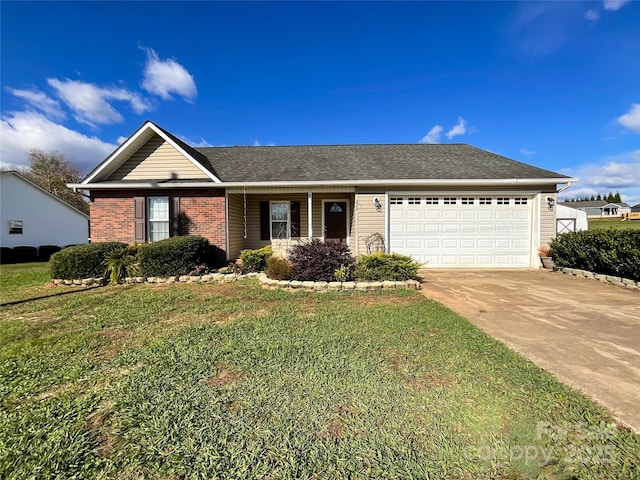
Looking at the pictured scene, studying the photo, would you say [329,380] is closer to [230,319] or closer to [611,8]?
[230,319]

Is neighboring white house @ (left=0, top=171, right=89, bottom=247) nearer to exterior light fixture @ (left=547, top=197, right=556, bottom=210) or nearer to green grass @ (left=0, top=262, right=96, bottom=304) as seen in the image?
green grass @ (left=0, top=262, right=96, bottom=304)

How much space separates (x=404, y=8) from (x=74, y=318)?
12463mm

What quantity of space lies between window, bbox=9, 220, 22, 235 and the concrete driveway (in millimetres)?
22863

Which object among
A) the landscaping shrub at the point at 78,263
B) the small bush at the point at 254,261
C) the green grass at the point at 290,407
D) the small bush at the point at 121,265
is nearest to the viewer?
the green grass at the point at 290,407

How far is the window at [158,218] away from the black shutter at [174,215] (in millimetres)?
228

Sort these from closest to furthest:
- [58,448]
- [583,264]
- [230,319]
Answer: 1. [58,448]
2. [230,319]
3. [583,264]

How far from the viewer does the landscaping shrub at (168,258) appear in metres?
8.00

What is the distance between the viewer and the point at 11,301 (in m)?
6.16

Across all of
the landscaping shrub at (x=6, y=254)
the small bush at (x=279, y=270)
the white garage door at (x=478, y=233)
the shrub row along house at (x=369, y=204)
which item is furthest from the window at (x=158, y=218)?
the landscaping shrub at (x=6, y=254)

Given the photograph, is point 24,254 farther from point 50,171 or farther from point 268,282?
point 50,171

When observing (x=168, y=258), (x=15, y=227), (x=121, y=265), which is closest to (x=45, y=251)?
(x=15, y=227)

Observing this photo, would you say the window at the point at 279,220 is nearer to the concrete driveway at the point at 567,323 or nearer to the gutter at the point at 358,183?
the gutter at the point at 358,183

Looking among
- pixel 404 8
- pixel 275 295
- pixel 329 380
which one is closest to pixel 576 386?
pixel 329 380

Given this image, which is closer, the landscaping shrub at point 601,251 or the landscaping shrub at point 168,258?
the landscaping shrub at point 601,251
